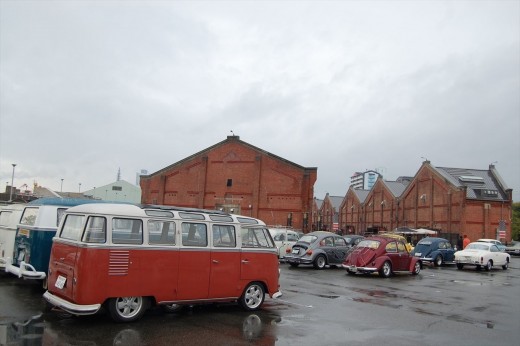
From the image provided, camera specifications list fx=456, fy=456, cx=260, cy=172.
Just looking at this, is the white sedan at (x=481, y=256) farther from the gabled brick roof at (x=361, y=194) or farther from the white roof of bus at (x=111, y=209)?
the gabled brick roof at (x=361, y=194)

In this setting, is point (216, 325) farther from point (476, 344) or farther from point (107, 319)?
point (476, 344)

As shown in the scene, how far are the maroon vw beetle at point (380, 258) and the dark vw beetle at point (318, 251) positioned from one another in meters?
2.13

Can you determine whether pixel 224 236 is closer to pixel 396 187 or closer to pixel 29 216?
pixel 29 216

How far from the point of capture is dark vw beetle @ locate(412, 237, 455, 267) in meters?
27.7

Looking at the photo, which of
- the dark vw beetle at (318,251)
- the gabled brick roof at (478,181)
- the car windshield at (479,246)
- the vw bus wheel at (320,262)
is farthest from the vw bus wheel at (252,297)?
the gabled brick roof at (478,181)

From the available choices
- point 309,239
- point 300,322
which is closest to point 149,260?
point 300,322

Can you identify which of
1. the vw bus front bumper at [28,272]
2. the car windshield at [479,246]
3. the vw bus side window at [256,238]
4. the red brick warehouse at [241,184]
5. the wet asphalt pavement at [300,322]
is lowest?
the wet asphalt pavement at [300,322]

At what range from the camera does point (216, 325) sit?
883 centimetres

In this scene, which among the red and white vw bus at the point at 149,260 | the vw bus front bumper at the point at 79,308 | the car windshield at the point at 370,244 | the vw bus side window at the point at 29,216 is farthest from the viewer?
the car windshield at the point at 370,244

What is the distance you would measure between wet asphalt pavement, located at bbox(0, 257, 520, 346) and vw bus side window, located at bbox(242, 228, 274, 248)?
1526 mm

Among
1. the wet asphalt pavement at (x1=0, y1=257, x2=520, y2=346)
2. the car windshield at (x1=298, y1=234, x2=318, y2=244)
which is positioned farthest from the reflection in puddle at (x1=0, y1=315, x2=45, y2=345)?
the car windshield at (x1=298, y1=234, x2=318, y2=244)

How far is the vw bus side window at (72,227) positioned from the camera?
28.1 ft

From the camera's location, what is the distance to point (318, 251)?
21828 millimetres

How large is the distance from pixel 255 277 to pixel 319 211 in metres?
94.9
